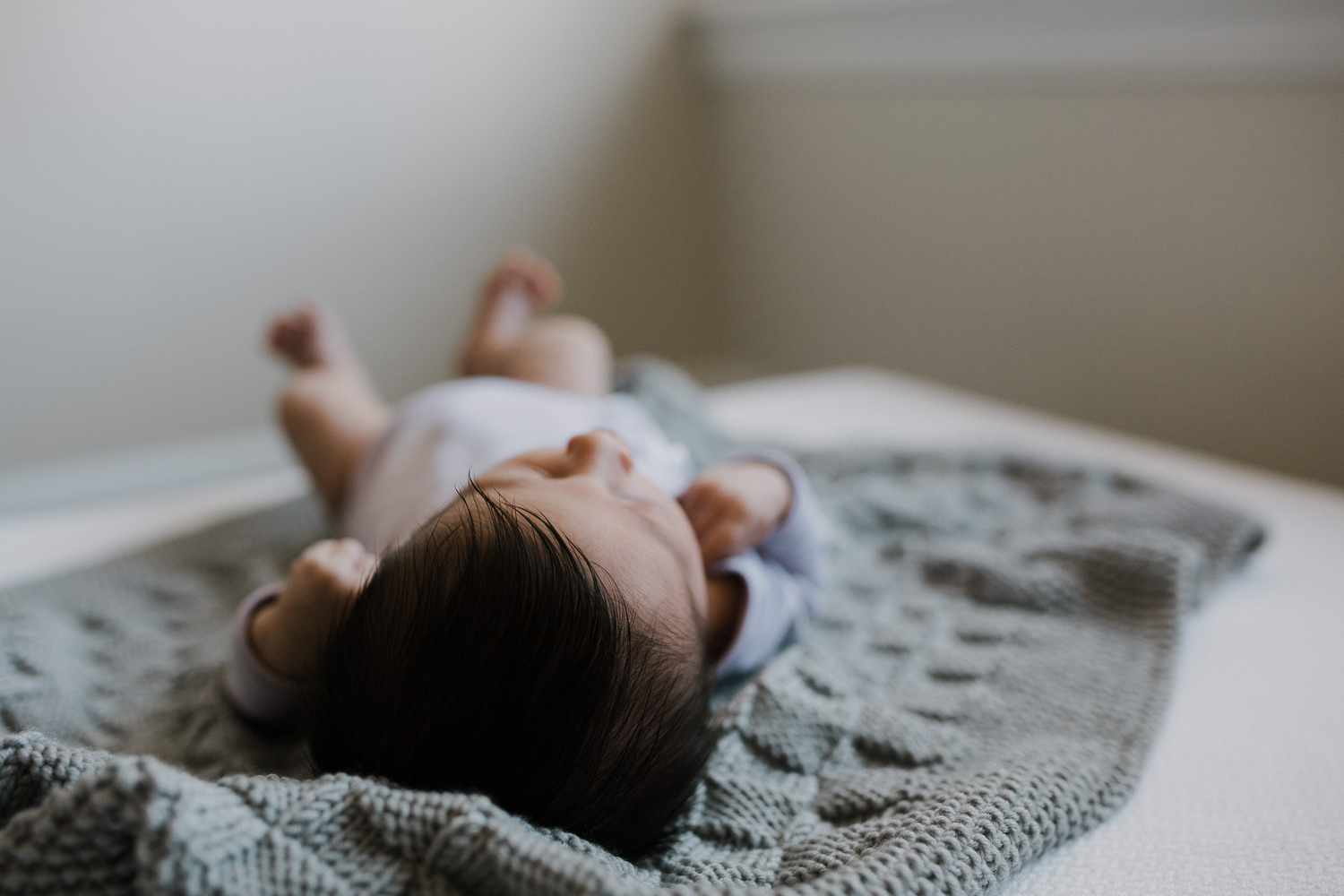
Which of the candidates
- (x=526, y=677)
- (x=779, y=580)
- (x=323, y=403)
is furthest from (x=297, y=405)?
(x=526, y=677)

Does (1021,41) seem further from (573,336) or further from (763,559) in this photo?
(763,559)

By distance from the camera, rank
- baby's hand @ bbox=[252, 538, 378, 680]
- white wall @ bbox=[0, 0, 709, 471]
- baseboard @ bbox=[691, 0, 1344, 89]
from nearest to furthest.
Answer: baby's hand @ bbox=[252, 538, 378, 680] < baseboard @ bbox=[691, 0, 1344, 89] < white wall @ bbox=[0, 0, 709, 471]

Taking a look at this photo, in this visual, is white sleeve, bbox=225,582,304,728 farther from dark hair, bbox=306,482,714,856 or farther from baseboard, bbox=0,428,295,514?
baseboard, bbox=0,428,295,514

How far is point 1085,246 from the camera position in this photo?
1.48m

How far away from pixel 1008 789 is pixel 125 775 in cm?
41

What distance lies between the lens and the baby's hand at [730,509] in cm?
76

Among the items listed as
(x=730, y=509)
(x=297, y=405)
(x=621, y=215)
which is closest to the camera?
(x=730, y=509)

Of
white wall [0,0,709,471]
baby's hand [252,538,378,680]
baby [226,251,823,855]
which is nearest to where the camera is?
baby [226,251,823,855]

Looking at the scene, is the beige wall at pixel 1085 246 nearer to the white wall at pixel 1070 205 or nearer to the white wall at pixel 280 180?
the white wall at pixel 1070 205

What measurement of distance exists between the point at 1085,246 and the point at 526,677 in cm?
123

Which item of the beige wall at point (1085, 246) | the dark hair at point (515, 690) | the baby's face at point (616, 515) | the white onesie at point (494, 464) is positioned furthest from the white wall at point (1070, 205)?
the dark hair at point (515, 690)

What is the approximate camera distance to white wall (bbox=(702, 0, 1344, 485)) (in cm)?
122

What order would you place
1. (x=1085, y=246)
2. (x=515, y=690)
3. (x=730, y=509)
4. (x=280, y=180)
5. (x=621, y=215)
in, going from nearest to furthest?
(x=515, y=690), (x=730, y=509), (x=1085, y=246), (x=280, y=180), (x=621, y=215)

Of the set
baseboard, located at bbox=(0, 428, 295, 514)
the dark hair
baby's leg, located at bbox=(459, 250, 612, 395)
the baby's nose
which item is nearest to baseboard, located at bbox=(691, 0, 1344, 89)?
baby's leg, located at bbox=(459, 250, 612, 395)
